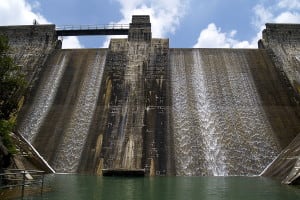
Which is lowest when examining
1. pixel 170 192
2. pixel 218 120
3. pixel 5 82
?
pixel 170 192

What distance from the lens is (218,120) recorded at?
24250 mm

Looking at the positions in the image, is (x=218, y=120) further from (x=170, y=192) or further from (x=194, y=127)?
(x=170, y=192)

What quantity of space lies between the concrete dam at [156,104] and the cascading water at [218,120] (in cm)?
6

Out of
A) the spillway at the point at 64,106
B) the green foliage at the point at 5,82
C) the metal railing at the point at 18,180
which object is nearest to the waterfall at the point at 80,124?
the spillway at the point at 64,106

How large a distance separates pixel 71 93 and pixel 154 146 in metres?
8.32

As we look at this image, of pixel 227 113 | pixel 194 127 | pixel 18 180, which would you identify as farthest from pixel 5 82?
pixel 227 113

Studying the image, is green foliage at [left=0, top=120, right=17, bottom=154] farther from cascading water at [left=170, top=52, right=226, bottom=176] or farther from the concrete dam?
cascading water at [left=170, top=52, right=226, bottom=176]

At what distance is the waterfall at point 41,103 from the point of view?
79.7 feet

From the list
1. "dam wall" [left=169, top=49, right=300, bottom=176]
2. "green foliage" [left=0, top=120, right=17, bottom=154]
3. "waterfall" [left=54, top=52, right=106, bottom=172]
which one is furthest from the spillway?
"green foliage" [left=0, top=120, right=17, bottom=154]

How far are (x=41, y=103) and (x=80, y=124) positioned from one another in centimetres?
411

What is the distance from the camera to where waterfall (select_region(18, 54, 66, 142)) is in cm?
2428

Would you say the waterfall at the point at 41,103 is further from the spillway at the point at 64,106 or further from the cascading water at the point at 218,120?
the cascading water at the point at 218,120

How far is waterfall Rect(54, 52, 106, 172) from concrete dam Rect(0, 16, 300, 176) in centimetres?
6

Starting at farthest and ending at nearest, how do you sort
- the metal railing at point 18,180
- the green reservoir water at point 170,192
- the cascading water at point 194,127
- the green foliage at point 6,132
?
the cascading water at point 194,127 → the green foliage at point 6,132 → the green reservoir water at point 170,192 → the metal railing at point 18,180
